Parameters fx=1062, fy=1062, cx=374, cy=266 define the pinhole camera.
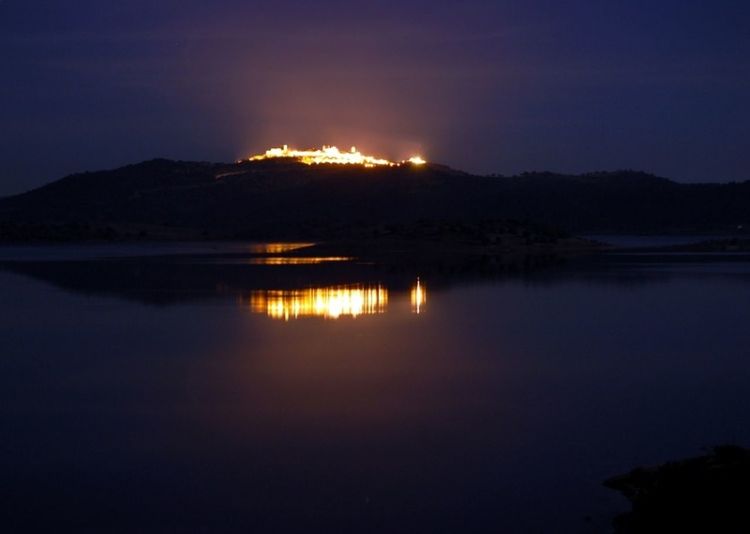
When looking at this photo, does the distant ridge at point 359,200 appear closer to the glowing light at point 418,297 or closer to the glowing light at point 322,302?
the glowing light at point 418,297

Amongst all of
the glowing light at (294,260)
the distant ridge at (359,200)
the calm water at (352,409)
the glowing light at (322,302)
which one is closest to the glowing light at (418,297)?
the calm water at (352,409)

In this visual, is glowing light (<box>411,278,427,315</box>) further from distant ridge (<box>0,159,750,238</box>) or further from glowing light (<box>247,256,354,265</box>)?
distant ridge (<box>0,159,750,238</box>)

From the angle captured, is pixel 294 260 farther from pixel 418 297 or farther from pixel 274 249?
pixel 418 297

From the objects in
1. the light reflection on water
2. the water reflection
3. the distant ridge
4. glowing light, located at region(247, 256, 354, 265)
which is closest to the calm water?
the light reflection on water

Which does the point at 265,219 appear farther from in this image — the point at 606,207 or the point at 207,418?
the point at 207,418

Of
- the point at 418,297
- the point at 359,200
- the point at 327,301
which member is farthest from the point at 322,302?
the point at 359,200

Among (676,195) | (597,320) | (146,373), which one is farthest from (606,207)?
(146,373)
